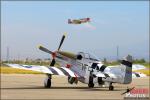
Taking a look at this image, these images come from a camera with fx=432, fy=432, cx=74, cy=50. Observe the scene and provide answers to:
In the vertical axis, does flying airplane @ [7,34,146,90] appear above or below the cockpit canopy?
below

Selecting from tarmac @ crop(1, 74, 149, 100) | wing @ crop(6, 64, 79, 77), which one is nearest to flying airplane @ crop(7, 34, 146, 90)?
wing @ crop(6, 64, 79, 77)

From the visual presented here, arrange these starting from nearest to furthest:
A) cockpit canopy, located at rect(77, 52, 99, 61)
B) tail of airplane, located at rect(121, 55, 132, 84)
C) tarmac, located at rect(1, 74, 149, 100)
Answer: tarmac, located at rect(1, 74, 149, 100) → tail of airplane, located at rect(121, 55, 132, 84) → cockpit canopy, located at rect(77, 52, 99, 61)

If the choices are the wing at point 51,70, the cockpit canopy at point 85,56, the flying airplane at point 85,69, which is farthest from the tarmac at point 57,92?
the cockpit canopy at point 85,56

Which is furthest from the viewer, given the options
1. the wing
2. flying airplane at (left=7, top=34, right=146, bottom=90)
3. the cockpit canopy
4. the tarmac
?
the cockpit canopy

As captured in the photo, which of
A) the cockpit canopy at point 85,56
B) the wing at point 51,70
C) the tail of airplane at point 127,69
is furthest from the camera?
the cockpit canopy at point 85,56

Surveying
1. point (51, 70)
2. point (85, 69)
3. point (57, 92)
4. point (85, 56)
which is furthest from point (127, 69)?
point (51, 70)

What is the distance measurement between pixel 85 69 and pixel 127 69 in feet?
10.1

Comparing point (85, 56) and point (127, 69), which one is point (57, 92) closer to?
point (127, 69)

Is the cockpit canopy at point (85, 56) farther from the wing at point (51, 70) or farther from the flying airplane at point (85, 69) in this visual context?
the wing at point (51, 70)

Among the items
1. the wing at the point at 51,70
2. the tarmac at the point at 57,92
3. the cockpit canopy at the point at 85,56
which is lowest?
the tarmac at the point at 57,92

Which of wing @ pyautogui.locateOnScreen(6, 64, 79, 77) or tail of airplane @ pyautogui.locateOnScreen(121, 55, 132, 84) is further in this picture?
wing @ pyautogui.locateOnScreen(6, 64, 79, 77)

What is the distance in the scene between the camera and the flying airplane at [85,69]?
24.5 metres

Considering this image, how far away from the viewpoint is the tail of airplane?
24.2 m

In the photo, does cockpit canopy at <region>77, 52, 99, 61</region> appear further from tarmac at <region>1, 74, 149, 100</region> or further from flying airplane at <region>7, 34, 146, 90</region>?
tarmac at <region>1, 74, 149, 100</region>
